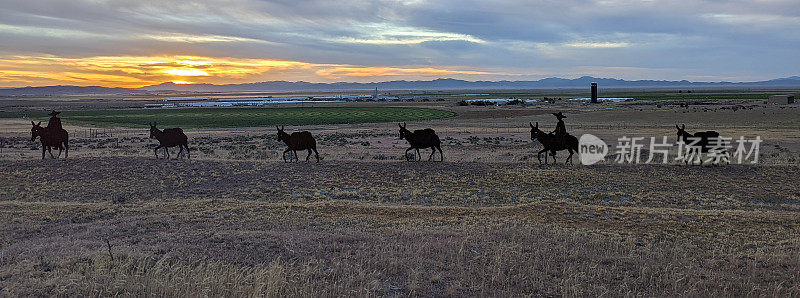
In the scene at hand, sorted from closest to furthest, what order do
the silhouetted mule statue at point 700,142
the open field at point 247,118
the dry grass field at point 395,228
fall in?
the dry grass field at point 395,228 < the silhouetted mule statue at point 700,142 < the open field at point 247,118

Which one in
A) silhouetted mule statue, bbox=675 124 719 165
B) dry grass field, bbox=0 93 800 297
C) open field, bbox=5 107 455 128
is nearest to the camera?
dry grass field, bbox=0 93 800 297

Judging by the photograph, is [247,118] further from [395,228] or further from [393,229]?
[393,229]

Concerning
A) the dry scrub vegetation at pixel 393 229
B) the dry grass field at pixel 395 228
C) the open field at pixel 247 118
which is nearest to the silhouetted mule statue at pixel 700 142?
the dry grass field at pixel 395 228

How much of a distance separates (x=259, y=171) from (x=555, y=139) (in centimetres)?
1162

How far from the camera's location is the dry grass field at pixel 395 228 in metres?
7.49

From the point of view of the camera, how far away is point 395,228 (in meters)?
11.3

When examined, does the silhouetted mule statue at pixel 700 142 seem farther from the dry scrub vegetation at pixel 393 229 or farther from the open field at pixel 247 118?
the open field at pixel 247 118

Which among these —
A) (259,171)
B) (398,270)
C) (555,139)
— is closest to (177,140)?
(259,171)

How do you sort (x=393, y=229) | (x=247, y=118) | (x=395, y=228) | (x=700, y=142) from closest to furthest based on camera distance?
Answer: (x=393, y=229) → (x=395, y=228) → (x=700, y=142) → (x=247, y=118)

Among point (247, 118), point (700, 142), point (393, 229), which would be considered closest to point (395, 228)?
point (393, 229)

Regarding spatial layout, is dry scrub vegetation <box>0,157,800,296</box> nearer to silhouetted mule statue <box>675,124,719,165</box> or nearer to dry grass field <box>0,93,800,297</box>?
dry grass field <box>0,93,800,297</box>

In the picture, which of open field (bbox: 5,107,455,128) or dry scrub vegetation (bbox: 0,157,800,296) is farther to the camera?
open field (bbox: 5,107,455,128)

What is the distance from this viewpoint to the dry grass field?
749 centimetres

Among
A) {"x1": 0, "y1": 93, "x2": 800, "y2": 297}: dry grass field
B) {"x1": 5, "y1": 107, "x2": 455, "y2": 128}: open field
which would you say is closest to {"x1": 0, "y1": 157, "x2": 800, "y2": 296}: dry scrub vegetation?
{"x1": 0, "y1": 93, "x2": 800, "y2": 297}: dry grass field
